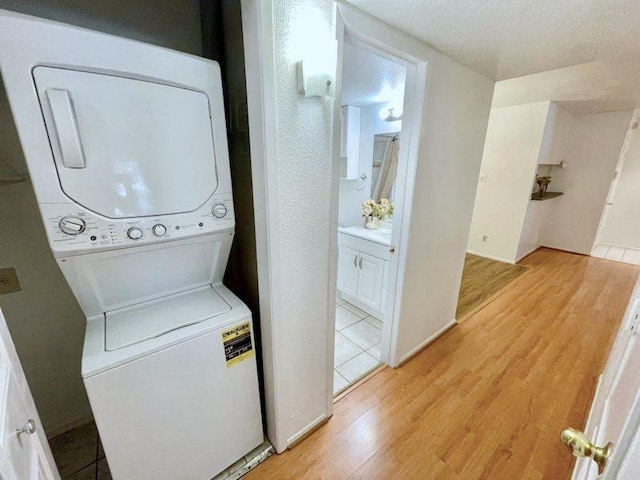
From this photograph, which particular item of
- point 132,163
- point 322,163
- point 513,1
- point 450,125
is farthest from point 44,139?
point 450,125

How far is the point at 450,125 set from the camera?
5.70 ft

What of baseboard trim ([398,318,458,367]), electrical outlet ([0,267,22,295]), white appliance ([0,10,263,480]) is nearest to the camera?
white appliance ([0,10,263,480])

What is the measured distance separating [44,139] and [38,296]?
0.94 meters

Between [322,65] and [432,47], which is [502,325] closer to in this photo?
[432,47]

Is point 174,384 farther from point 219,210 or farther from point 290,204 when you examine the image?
point 290,204

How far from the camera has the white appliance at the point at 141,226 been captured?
774 millimetres

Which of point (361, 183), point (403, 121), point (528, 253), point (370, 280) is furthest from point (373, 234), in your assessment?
point (528, 253)

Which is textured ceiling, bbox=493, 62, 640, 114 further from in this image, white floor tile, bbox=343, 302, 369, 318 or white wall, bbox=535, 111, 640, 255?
white floor tile, bbox=343, 302, 369, 318

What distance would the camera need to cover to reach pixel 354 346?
223 centimetres

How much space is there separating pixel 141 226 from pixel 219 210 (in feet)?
0.92

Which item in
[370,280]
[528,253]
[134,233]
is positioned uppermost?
[134,233]

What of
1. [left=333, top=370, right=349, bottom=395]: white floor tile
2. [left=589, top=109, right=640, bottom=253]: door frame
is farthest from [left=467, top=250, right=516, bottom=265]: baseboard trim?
[left=333, top=370, right=349, bottom=395]: white floor tile

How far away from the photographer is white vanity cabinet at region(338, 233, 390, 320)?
2346 mm

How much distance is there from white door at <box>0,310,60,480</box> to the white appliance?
0.16 meters
